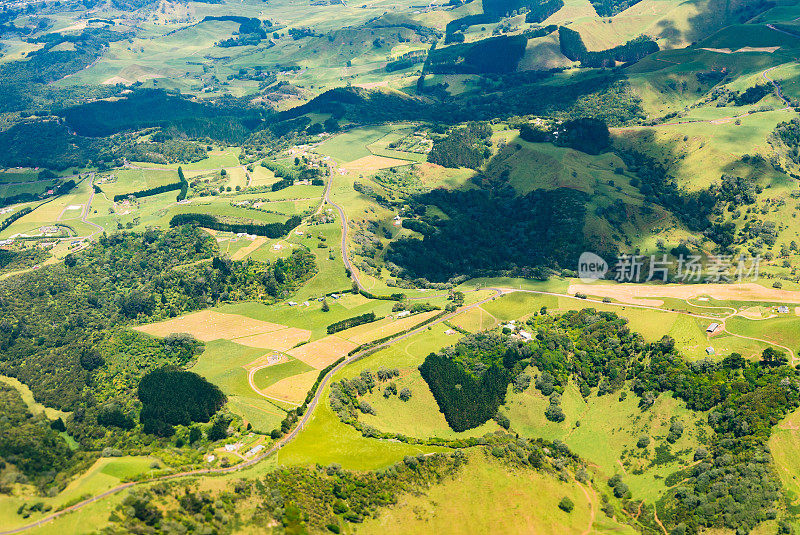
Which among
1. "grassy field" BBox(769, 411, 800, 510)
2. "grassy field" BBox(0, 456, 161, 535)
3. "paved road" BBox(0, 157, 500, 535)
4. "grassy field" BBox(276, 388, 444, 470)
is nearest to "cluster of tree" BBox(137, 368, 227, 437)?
"paved road" BBox(0, 157, 500, 535)

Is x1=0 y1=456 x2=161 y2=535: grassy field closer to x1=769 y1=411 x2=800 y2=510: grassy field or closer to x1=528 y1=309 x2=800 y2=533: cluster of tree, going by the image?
x1=528 y1=309 x2=800 y2=533: cluster of tree

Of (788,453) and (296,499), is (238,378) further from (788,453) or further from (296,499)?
(788,453)

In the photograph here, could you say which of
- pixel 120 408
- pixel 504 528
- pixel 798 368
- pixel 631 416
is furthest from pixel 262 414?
pixel 798 368

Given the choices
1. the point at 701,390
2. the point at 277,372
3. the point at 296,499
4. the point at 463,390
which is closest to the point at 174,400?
the point at 277,372

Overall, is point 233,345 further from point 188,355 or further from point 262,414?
point 262,414

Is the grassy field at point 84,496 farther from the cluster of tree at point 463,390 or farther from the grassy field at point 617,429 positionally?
the grassy field at point 617,429

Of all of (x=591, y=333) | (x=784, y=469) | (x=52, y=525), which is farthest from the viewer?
(x=591, y=333)
